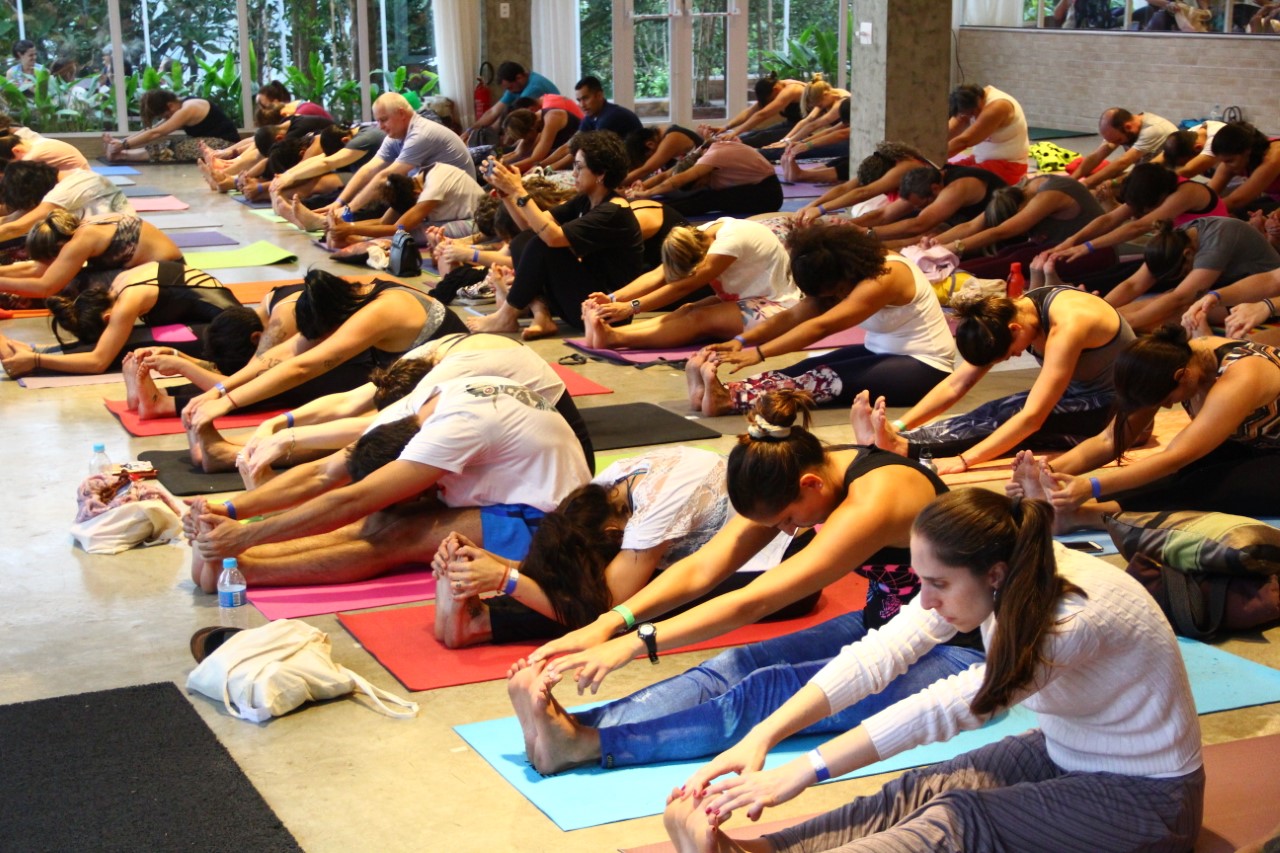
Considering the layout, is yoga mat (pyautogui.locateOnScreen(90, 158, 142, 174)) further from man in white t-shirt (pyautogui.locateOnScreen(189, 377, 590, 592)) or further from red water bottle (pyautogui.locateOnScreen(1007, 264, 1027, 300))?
man in white t-shirt (pyautogui.locateOnScreen(189, 377, 590, 592))

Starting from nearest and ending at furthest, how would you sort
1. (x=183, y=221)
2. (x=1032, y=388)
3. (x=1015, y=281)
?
(x=1032, y=388) → (x=1015, y=281) → (x=183, y=221)

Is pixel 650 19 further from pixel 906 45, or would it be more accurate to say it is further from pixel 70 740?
pixel 70 740

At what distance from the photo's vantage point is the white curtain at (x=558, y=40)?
1652 centimetres

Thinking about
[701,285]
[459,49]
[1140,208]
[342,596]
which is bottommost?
[342,596]

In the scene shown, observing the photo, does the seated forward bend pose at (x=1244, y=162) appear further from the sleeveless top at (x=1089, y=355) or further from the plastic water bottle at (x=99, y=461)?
the plastic water bottle at (x=99, y=461)

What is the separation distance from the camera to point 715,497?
3770 mm

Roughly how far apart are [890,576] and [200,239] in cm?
830

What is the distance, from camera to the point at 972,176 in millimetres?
8797

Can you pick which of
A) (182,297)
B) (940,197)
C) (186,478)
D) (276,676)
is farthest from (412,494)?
(940,197)

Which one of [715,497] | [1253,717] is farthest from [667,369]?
[1253,717]

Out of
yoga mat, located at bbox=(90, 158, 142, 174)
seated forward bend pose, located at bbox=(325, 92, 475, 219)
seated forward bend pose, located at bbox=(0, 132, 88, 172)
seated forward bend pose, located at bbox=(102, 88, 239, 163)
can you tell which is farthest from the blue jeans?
yoga mat, located at bbox=(90, 158, 142, 174)

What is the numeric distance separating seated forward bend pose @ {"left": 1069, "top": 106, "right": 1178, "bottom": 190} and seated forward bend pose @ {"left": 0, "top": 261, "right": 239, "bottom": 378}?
19.9 ft

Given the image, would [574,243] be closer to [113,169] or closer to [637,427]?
[637,427]

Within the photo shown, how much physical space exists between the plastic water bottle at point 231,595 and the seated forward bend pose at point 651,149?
749 cm
